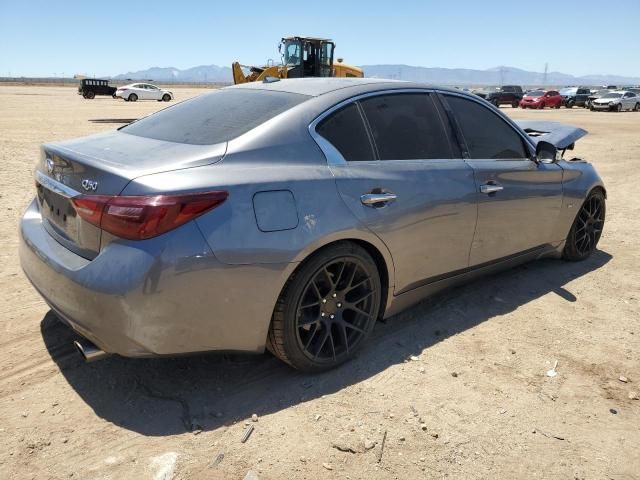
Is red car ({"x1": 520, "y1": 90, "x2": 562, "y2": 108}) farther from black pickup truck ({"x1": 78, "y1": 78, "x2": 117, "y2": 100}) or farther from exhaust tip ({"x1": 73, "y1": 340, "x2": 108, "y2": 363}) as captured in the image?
exhaust tip ({"x1": 73, "y1": 340, "x2": 108, "y2": 363})

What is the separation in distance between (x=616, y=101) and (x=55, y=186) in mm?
44710

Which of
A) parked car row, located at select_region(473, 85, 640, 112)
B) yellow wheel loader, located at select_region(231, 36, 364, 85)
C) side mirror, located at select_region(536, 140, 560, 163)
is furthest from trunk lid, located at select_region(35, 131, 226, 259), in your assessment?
parked car row, located at select_region(473, 85, 640, 112)

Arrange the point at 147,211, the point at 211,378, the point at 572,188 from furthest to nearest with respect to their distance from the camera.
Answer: the point at 572,188
the point at 211,378
the point at 147,211

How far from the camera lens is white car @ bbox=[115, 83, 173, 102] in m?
39.7

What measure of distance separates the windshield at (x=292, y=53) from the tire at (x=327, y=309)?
63.0 ft

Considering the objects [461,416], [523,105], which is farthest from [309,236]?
[523,105]

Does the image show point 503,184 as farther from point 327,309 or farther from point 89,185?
point 89,185

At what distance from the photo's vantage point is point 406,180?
3279 mm

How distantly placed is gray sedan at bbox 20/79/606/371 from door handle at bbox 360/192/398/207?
0.5 inches

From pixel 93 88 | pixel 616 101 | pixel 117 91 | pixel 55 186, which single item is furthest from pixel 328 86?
pixel 616 101

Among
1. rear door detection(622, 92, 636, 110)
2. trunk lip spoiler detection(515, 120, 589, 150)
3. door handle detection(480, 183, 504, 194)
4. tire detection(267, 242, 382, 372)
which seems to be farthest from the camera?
rear door detection(622, 92, 636, 110)

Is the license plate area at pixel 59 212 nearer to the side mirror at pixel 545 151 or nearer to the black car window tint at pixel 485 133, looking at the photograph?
the black car window tint at pixel 485 133

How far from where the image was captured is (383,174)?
3180mm

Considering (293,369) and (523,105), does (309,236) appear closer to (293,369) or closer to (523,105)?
(293,369)
